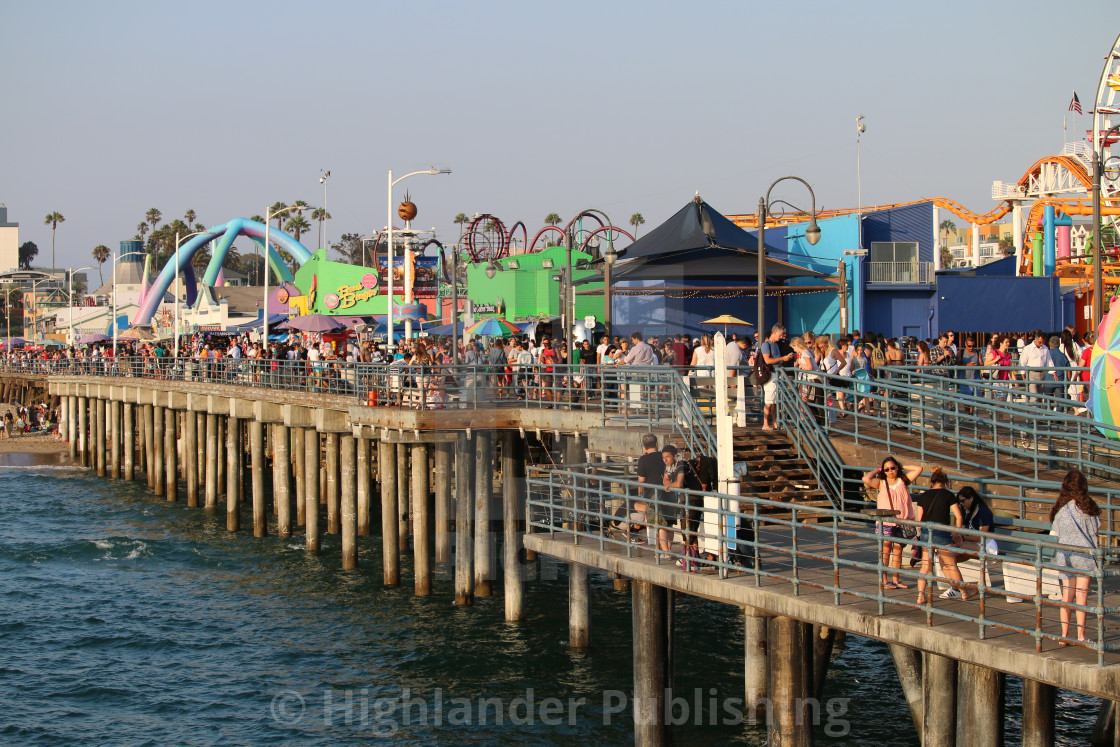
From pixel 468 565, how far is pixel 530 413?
11.4 feet

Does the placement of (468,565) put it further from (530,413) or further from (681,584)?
(681,584)

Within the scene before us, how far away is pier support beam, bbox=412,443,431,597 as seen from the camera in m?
21.7

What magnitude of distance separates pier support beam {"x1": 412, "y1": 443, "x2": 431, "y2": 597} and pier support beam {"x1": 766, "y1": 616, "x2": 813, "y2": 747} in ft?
39.0

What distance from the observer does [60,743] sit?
54.6 feet

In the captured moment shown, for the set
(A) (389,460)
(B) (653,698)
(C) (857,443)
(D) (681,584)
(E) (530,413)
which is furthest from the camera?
(A) (389,460)

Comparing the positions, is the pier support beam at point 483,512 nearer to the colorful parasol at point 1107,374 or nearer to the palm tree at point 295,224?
the colorful parasol at point 1107,374

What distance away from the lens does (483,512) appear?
68.3 feet

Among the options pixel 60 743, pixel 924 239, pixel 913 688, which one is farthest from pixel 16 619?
pixel 924 239

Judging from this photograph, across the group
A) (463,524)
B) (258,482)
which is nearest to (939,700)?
(463,524)

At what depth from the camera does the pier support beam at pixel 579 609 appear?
18.3m

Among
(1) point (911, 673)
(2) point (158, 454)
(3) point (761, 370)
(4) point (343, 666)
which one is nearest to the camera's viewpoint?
(1) point (911, 673)

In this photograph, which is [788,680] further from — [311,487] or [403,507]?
[403,507]

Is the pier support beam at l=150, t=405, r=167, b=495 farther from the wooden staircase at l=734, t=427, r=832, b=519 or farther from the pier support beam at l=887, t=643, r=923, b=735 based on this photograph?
the pier support beam at l=887, t=643, r=923, b=735

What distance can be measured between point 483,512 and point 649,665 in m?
9.17
